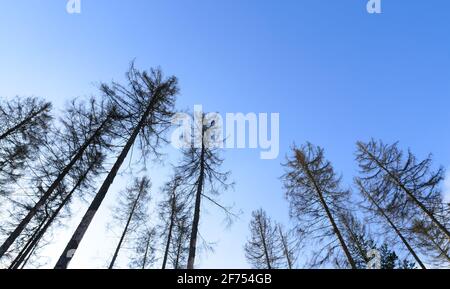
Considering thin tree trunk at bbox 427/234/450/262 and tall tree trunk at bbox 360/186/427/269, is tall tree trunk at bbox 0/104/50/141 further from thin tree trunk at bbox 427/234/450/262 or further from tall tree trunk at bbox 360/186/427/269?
thin tree trunk at bbox 427/234/450/262

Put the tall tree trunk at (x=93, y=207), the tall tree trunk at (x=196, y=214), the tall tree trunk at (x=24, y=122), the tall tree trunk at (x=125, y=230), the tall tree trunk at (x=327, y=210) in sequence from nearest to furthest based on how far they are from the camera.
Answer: the tall tree trunk at (x=93, y=207), the tall tree trunk at (x=196, y=214), the tall tree trunk at (x=327, y=210), the tall tree trunk at (x=24, y=122), the tall tree trunk at (x=125, y=230)

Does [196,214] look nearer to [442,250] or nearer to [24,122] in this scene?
[24,122]

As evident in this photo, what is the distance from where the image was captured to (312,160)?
13664 millimetres

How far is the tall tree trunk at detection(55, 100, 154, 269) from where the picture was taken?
5724 millimetres

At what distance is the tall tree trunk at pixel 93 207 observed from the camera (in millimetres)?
5724

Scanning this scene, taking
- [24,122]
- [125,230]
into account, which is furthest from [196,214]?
[24,122]

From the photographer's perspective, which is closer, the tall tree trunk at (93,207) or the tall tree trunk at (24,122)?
the tall tree trunk at (93,207)

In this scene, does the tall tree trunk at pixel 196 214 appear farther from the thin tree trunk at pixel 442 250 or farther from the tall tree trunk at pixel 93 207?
the thin tree trunk at pixel 442 250

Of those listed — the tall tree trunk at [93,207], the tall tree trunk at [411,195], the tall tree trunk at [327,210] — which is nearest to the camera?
the tall tree trunk at [93,207]

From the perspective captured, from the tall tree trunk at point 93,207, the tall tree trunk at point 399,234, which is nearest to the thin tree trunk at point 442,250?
the tall tree trunk at point 399,234
